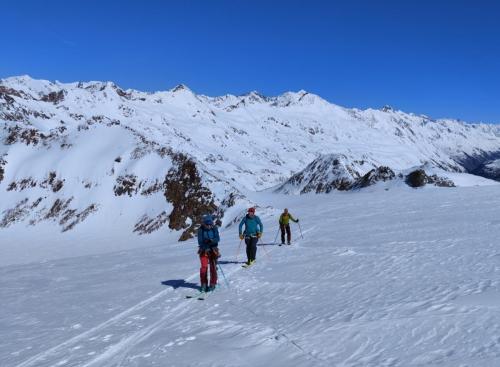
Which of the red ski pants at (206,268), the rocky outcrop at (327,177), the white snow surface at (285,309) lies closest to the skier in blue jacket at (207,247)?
the red ski pants at (206,268)

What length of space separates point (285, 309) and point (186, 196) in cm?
4146

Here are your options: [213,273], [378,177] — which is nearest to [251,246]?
[213,273]

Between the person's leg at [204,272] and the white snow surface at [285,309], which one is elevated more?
the person's leg at [204,272]

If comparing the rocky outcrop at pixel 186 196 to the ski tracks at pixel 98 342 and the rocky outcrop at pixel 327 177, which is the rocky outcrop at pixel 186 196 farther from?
the ski tracks at pixel 98 342

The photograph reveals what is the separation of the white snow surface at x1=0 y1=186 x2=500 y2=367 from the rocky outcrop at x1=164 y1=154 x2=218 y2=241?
24850 mm

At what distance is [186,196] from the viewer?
52812 millimetres

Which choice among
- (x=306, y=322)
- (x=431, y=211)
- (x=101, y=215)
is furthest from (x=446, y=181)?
(x=306, y=322)

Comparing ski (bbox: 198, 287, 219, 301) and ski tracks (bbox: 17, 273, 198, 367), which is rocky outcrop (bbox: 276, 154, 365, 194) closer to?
ski (bbox: 198, 287, 219, 301)

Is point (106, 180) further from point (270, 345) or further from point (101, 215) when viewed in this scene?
point (270, 345)

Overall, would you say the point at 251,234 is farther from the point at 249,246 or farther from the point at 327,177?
the point at 327,177

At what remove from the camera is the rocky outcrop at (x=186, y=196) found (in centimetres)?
4924

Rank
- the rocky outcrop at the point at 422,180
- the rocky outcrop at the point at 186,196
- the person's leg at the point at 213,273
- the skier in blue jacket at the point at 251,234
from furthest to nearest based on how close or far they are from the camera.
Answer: the rocky outcrop at the point at 422,180 → the rocky outcrop at the point at 186,196 → the skier in blue jacket at the point at 251,234 → the person's leg at the point at 213,273

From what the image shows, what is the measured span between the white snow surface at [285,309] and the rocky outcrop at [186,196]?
24850mm

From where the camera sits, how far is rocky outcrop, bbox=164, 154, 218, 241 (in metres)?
49.2
